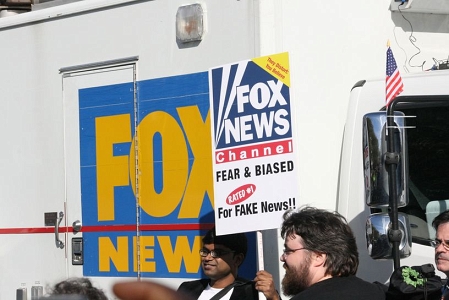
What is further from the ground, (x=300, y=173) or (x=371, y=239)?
(x=300, y=173)

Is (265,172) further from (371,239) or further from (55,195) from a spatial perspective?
(55,195)

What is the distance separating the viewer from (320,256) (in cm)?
396

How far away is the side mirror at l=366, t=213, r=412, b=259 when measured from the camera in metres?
4.44

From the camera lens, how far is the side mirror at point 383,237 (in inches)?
175

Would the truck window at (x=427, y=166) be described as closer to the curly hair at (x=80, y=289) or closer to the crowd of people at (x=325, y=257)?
the crowd of people at (x=325, y=257)

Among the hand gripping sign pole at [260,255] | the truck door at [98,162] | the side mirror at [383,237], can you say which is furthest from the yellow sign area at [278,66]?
the truck door at [98,162]

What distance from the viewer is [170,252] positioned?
5.39 meters

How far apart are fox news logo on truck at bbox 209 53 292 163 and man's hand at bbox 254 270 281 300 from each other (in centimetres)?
67

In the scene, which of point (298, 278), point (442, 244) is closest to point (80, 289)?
point (298, 278)

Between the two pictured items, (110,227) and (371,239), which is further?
(110,227)

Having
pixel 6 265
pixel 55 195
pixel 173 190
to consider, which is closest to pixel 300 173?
pixel 173 190

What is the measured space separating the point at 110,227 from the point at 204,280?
2.40 ft

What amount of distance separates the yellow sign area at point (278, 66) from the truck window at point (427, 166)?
2.01 feet

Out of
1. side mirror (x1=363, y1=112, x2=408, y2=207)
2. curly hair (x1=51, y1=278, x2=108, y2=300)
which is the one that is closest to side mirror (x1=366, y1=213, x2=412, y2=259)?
side mirror (x1=363, y1=112, x2=408, y2=207)
